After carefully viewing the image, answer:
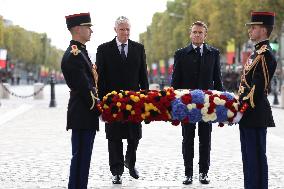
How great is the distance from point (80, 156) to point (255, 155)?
1.60 metres

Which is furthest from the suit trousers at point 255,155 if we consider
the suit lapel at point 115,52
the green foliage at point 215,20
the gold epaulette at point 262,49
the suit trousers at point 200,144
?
the green foliage at point 215,20

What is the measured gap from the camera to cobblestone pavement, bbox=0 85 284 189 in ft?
28.7

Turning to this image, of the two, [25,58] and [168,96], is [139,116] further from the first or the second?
[25,58]

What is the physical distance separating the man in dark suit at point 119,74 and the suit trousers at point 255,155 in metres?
2.14

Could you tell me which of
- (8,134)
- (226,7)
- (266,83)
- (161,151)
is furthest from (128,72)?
(226,7)

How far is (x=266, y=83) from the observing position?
6.68 metres

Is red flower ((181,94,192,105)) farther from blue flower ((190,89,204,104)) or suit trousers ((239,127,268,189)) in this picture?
suit trousers ((239,127,268,189))

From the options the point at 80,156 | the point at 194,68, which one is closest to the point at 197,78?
the point at 194,68

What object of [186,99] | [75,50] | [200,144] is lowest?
[200,144]

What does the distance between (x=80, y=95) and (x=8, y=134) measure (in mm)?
9862

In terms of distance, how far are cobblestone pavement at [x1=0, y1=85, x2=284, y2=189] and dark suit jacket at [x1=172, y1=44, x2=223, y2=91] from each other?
1.14 metres

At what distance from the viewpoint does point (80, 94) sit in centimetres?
681

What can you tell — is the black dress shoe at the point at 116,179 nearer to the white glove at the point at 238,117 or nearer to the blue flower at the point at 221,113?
the blue flower at the point at 221,113

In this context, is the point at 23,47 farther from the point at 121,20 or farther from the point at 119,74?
the point at 121,20
